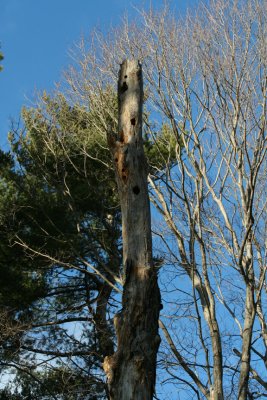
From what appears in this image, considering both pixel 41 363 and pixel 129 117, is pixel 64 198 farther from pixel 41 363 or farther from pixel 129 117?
pixel 129 117

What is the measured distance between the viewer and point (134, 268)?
4.32 meters

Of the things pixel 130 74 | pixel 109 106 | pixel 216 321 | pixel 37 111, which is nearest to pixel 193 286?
pixel 216 321

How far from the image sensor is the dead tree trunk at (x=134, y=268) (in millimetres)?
3988

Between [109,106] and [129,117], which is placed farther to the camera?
[109,106]

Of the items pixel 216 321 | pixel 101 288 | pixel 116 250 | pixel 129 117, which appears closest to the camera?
pixel 129 117

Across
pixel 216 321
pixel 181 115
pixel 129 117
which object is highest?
pixel 181 115

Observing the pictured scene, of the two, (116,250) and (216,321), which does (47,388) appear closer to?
(116,250)

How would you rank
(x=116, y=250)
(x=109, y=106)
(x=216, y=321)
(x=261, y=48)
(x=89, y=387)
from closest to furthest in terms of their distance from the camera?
(x=216, y=321) < (x=261, y=48) < (x=109, y=106) < (x=89, y=387) < (x=116, y=250)

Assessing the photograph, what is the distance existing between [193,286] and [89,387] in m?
3.99

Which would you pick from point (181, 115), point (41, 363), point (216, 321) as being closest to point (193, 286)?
point (216, 321)

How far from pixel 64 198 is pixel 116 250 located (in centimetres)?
130

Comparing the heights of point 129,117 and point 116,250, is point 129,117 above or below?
below

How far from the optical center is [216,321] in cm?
604

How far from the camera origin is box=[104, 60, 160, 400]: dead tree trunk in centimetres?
399
